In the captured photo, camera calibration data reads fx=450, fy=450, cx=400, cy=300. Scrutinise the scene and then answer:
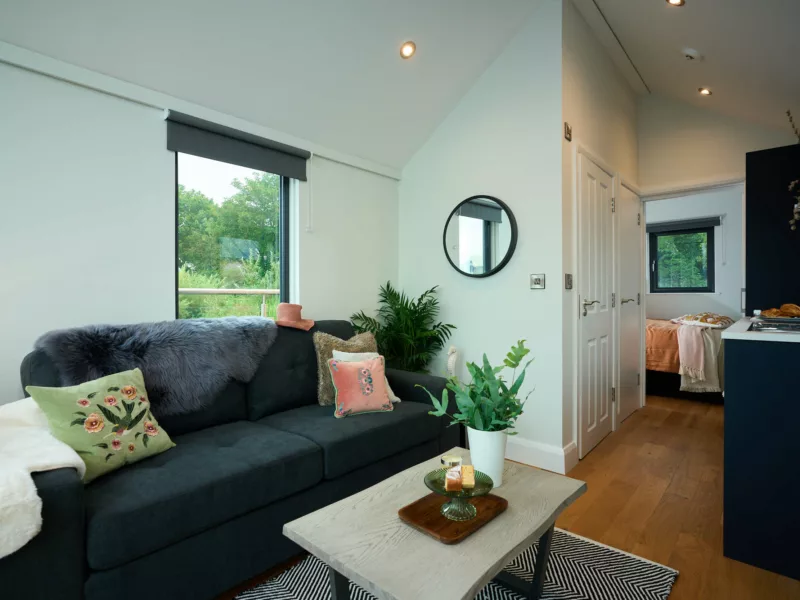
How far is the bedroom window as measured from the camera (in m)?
2.57

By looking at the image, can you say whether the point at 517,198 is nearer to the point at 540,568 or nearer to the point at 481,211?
the point at 481,211

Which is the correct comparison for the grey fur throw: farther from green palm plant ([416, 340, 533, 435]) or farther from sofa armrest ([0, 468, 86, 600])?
green palm plant ([416, 340, 533, 435])

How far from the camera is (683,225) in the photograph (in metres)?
6.34

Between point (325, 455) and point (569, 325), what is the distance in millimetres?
1797

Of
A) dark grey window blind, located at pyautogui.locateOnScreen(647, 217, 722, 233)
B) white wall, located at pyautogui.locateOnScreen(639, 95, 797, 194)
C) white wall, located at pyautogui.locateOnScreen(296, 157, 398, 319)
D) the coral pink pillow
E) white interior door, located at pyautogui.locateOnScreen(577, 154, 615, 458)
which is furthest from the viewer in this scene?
dark grey window blind, located at pyautogui.locateOnScreen(647, 217, 722, 233)

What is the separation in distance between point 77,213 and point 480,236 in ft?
7.84

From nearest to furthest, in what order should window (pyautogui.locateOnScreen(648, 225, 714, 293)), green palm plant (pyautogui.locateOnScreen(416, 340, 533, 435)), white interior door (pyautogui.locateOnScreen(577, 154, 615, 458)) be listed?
green palm plant (pyautogui.locateOnScreen(416, 340, 533, 435)) < white interior door (pyautogui.locateOnScreen(577, 154, 615, 458)) < window (pyautogui.locateOnScreen(648, 225, 714, 293))

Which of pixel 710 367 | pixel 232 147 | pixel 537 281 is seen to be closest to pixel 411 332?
pixel 537 281

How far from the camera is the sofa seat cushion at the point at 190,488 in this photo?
1.35 metres

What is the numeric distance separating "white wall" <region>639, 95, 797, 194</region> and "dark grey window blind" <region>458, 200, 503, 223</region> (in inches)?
78.2

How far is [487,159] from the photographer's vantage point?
3.23 meters

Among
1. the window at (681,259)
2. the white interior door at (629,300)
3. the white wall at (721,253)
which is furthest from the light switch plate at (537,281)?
the window at (681,259)

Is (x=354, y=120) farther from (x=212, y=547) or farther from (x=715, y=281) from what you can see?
(x=715, y=281)

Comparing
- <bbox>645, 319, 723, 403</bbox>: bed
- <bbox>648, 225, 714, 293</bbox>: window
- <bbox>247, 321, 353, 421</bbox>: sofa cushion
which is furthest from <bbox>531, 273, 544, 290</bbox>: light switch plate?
<bbox>648, 225, 714, 293</bbox>: window
